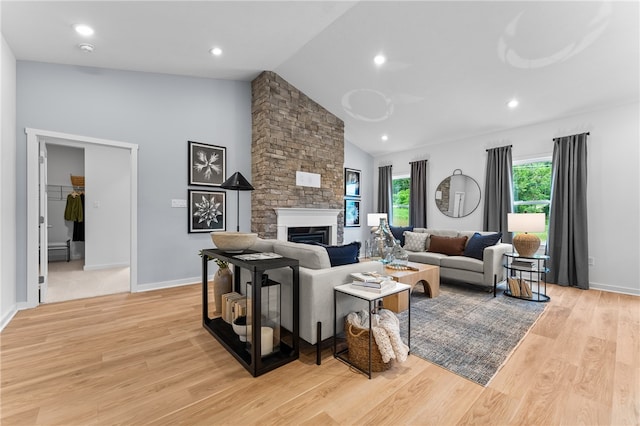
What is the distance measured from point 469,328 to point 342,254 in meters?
1.44

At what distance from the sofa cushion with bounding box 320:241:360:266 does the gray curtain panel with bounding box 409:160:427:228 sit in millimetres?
4076

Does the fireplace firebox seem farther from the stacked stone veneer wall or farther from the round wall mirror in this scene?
the round wall mirror

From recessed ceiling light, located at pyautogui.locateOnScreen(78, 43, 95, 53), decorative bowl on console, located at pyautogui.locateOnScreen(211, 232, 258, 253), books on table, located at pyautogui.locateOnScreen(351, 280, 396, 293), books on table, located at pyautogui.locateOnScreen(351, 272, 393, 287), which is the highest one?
recessed ceiling light, located at pyautogui.locateOnScreen(78, 43, 95, 53)

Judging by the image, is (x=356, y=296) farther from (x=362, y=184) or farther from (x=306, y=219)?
(x=362, y=184)

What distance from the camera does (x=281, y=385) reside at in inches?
70.6

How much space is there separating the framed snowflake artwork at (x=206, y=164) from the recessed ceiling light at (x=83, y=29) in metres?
1.63

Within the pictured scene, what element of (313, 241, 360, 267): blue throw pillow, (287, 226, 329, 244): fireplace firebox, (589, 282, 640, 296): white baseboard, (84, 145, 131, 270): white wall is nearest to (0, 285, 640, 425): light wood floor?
(313, 241, 360, 267): blue throw pillow

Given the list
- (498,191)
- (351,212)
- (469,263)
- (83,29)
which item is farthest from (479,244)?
(83,29)

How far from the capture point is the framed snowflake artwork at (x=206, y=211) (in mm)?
4281

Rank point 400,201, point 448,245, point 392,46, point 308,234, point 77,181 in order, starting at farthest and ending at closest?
point 400,201
point 77,181
point 308,234
point 448,245
point 392,46

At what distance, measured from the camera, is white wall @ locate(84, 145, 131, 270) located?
17.9 ft

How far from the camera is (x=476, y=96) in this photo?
4.14 metres

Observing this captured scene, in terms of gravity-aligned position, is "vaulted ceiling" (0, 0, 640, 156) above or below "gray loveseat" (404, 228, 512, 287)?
above

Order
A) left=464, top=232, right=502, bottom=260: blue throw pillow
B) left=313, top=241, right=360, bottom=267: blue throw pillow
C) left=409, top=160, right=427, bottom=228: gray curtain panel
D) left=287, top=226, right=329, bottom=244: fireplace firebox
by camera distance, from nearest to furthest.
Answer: left=313, top=241, right=360, bottom=267: blue throw pillow
left=464, top=232, right=502, bottom=260: blue throw pillow
left=287, top=226, right=329, bottom=244: fireplace firebox
left=409, top=160, right=427, bottom=228: gray curtain panel
